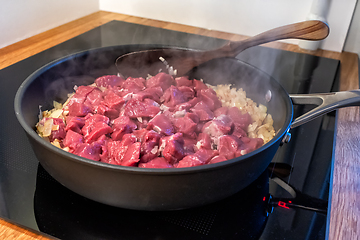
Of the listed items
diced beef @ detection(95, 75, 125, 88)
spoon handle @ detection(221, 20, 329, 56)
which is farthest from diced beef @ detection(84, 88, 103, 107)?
spoon handle @ detection(221, 20, 329, 56)

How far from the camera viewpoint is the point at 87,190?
2.90 ft

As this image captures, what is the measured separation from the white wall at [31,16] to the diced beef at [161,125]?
4.51 ft

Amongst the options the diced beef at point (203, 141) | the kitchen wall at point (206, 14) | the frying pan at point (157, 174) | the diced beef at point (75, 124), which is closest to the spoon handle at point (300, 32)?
the frying pan at point (157, 174)

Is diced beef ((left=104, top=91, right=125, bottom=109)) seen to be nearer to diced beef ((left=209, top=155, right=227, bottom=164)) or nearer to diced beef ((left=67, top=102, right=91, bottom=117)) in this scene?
diced beef ((left=67, top=102, right=91, bottom=117))

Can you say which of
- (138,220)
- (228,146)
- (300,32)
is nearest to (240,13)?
(300,32)

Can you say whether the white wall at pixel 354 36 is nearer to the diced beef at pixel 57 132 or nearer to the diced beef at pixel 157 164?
the diced beef at pixel 157 164

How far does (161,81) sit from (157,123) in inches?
16.4

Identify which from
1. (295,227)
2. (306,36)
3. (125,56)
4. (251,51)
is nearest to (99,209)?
(295,227)

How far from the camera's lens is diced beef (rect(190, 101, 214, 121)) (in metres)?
1.36

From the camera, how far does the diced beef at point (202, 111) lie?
1359 mm

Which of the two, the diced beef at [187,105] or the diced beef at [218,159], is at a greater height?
the diced beef at [218,159]

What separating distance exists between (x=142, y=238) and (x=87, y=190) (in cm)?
22

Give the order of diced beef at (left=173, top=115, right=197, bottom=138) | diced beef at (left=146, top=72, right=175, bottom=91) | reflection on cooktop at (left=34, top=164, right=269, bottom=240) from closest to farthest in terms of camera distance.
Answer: reflection on cooktop at (left=34, top=164, right=269, bottom=240) < diced beef at (left=173, top=115, right=197, bottom=138) < diced beef at (left=146, top=72, right=175, bottom=91)

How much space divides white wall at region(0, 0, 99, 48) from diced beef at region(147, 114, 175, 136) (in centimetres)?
137
